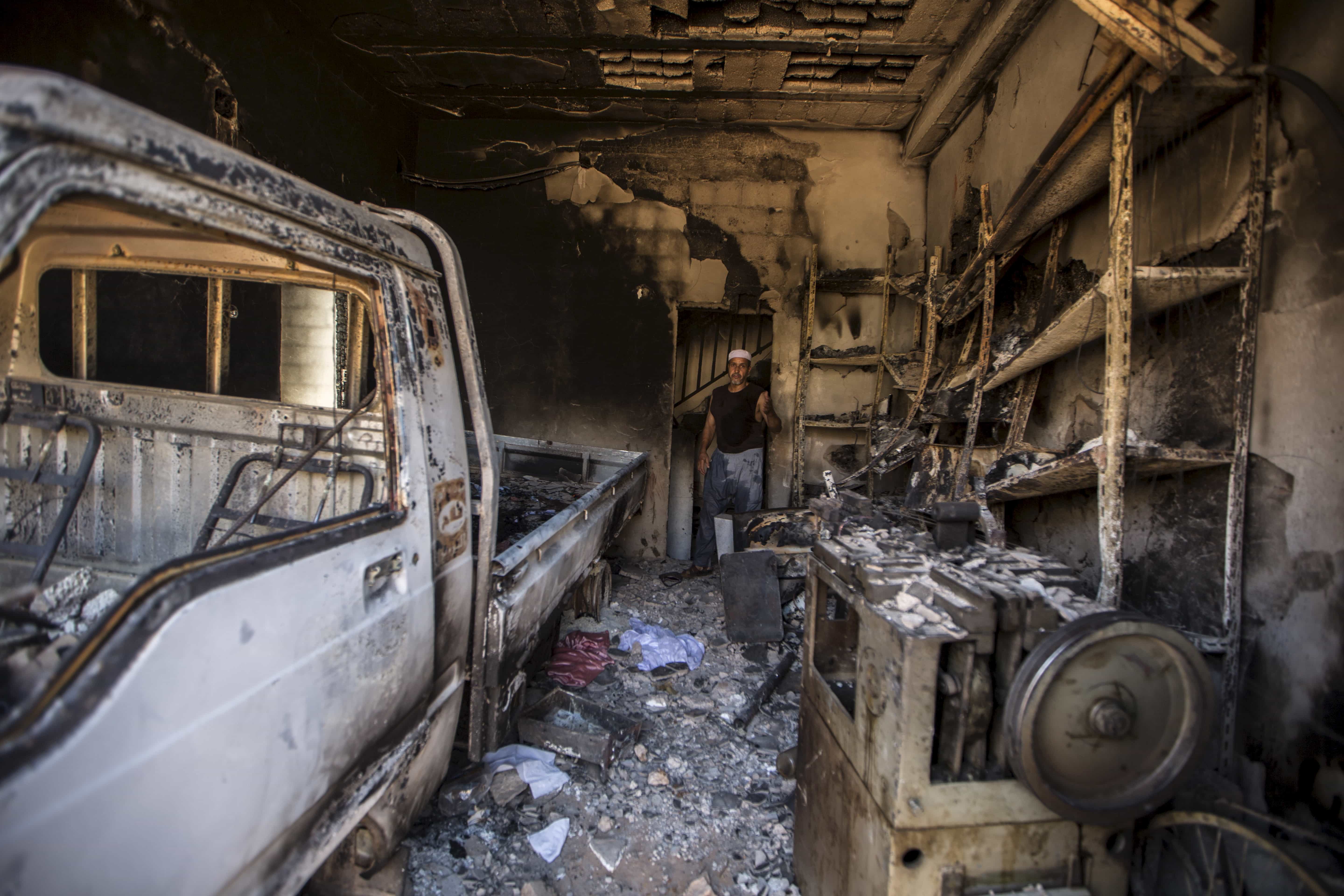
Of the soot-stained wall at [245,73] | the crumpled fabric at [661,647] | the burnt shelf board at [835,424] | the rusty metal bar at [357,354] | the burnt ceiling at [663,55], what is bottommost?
the crumpled fabric at [661,647]

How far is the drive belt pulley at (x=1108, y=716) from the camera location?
1262mm

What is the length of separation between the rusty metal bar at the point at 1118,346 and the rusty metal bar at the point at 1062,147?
7 centimetres

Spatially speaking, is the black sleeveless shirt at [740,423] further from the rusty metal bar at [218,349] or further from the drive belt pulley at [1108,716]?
the drive belt pulley at [1108,716]

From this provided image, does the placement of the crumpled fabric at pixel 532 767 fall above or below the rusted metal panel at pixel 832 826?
below

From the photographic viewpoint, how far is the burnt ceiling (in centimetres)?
409

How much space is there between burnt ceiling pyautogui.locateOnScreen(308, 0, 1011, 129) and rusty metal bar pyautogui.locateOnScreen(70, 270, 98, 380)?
325cm

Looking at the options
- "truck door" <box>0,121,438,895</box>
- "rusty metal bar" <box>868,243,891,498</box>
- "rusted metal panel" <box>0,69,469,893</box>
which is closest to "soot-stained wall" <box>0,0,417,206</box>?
"truck door" <box>0,121,438,895</box>

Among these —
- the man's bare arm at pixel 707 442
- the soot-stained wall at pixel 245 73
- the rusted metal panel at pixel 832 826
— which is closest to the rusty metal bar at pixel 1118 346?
the rusted metal panel at pixel 832 826

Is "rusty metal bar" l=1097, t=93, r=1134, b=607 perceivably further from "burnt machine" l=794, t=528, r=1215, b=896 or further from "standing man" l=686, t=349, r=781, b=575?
"standing man" l=686, t=349, r=781, b=575

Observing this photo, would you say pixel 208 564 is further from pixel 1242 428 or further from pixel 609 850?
pixel 1242 428

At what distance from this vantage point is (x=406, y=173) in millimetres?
5945

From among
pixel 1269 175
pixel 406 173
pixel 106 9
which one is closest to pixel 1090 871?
pixel 1269 175

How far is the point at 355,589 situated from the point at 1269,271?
113 inches

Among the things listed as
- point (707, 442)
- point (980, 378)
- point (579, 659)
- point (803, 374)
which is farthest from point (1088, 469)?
point (707, 442)
